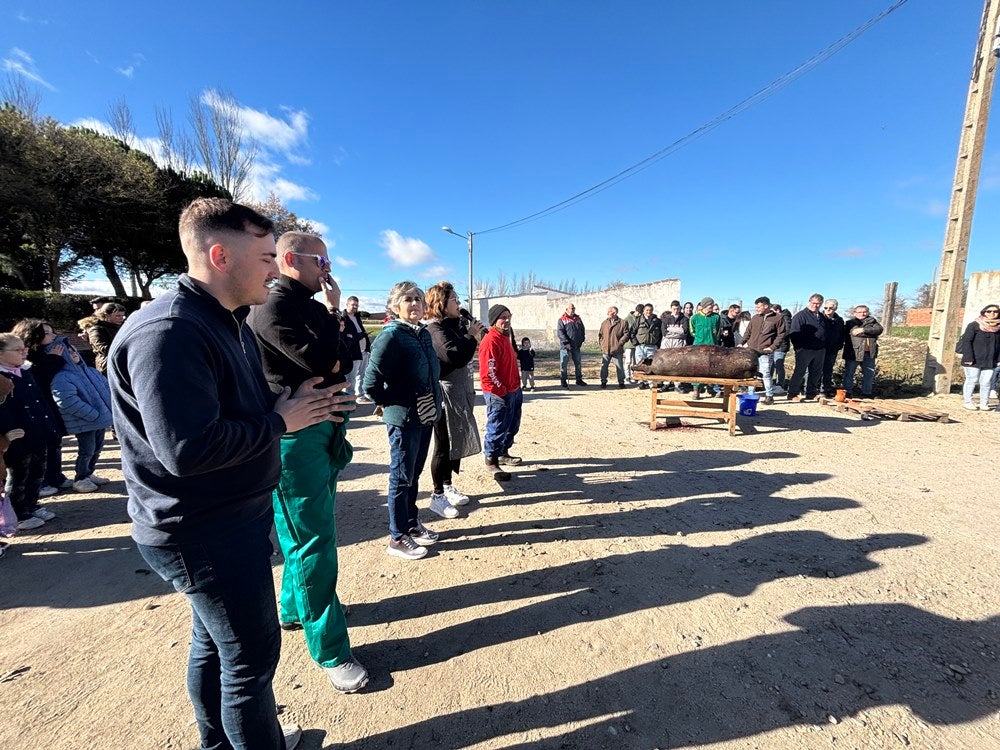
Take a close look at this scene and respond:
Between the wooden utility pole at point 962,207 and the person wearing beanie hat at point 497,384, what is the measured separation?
984 centimetres

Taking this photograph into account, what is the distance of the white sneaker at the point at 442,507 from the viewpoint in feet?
12.5

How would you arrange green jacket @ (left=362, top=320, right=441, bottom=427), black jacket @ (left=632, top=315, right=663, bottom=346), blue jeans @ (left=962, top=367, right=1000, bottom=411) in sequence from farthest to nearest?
black jacket @ (left=632, top=315, right=663, bottom=346) → blue jeans @ (left=962, top=367, right=1000, bottom=411) → green jacket @ (left=362, top=320, right=441, bottom=427)

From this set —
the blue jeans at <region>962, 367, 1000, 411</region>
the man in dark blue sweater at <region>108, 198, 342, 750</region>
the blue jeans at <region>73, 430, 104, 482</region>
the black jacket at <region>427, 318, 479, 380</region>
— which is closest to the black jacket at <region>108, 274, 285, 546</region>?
the man in dark blue sweater at <region>108, 198, 342, 750</region>

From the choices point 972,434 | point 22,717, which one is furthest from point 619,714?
point 972,434

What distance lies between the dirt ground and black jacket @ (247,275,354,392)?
1.57m

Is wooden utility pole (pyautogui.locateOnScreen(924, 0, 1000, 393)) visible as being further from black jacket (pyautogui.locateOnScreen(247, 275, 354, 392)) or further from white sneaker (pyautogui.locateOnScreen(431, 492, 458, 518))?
black jacket (pyautogui.locateOnScreen(247, 275, 354, 392))

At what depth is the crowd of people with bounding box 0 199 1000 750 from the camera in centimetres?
119

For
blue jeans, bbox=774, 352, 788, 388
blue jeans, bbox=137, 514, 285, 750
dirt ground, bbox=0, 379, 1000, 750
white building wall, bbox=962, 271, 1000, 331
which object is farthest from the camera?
white building wall, bbox=962, 271, 1000, 331

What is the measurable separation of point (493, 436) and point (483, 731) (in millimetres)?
3146

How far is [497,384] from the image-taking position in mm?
4602

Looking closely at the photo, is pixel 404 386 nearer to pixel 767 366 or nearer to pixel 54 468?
pixel 54 468

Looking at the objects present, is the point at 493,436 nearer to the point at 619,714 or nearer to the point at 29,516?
the point at 619,714

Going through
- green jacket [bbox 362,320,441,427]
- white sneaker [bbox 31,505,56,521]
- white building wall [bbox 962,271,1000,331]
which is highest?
white building wall [bbox 962,271,1000,331]

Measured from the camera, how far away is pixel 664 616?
2.52 m
